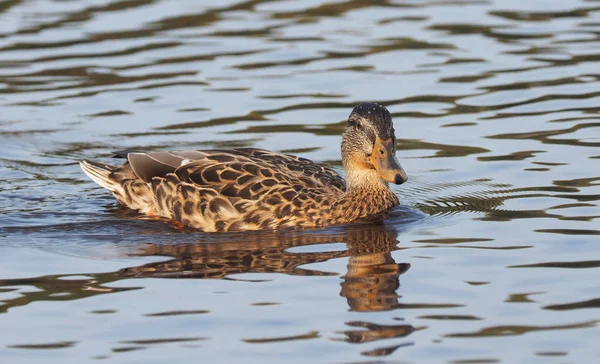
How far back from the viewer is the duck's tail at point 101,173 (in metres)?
13.6

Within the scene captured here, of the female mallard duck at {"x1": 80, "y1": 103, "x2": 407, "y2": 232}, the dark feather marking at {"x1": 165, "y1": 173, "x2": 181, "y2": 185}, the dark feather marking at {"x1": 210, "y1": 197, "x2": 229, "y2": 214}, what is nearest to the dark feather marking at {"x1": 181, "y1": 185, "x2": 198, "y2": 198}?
the female mallard duck at {"x1": 80, "y1": 103, "x2": 407, "y2": 232}

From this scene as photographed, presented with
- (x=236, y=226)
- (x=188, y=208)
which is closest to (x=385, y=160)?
(x=236, y=226)

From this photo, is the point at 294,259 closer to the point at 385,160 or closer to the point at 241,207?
the point at 241,207

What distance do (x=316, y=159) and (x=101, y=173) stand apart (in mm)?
2483

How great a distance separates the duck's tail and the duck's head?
240cm

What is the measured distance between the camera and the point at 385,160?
489 inches

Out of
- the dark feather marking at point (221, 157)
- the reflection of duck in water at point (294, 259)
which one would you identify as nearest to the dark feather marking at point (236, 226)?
the reflection of duck in water at point (294, 259)

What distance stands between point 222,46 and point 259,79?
68.1 inches

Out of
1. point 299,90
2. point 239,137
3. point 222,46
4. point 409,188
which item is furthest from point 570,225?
point 222,46

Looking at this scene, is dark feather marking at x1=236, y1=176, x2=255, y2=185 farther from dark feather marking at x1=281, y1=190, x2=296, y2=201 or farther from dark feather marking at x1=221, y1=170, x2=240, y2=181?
dark feather marking at x1=281, y1=190, x2=296, y2=201

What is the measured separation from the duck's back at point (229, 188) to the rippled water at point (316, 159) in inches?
11.8

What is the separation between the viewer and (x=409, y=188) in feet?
45.8

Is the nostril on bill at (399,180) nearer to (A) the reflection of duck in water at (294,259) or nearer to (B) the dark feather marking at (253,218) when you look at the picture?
(A) the reflection of duck in water at (294,259)

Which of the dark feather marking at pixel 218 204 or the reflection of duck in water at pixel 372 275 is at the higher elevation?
the dark feather marking at pixel 218 204
